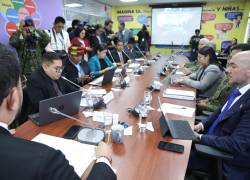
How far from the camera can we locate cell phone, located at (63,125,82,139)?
49.1 inches

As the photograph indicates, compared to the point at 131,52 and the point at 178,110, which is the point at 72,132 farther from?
the point at 131,52

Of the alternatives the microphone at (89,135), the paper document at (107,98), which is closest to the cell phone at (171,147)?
the microphone at (89,135)

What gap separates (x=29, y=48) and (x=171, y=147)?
3065 mm

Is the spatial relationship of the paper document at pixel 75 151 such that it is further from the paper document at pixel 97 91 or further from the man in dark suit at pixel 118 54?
the man in dark suit at pixel 118 54

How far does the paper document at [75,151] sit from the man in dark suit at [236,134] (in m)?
0.75

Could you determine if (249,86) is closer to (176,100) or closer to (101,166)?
(176,100)

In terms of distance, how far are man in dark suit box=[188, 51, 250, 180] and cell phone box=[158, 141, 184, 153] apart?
233 millimetres

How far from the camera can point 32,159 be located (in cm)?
52

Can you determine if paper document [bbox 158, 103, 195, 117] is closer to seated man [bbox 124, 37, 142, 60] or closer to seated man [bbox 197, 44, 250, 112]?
seated man [bbox 197, 44, 250, 112]

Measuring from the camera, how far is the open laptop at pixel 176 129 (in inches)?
50.6

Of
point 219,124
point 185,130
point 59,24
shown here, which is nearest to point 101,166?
point 185,130

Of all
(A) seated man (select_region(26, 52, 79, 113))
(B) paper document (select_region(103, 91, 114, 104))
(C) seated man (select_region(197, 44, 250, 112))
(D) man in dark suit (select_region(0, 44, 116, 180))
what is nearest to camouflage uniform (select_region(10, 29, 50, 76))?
(A) seated man (select_region(26, 52, 79, 113))

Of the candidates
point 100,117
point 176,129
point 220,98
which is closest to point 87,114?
point 100,117

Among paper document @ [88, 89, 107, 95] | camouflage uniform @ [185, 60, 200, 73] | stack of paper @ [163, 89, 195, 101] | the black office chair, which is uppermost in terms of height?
camouflage uniform @ [185, 60, 200, 73]
